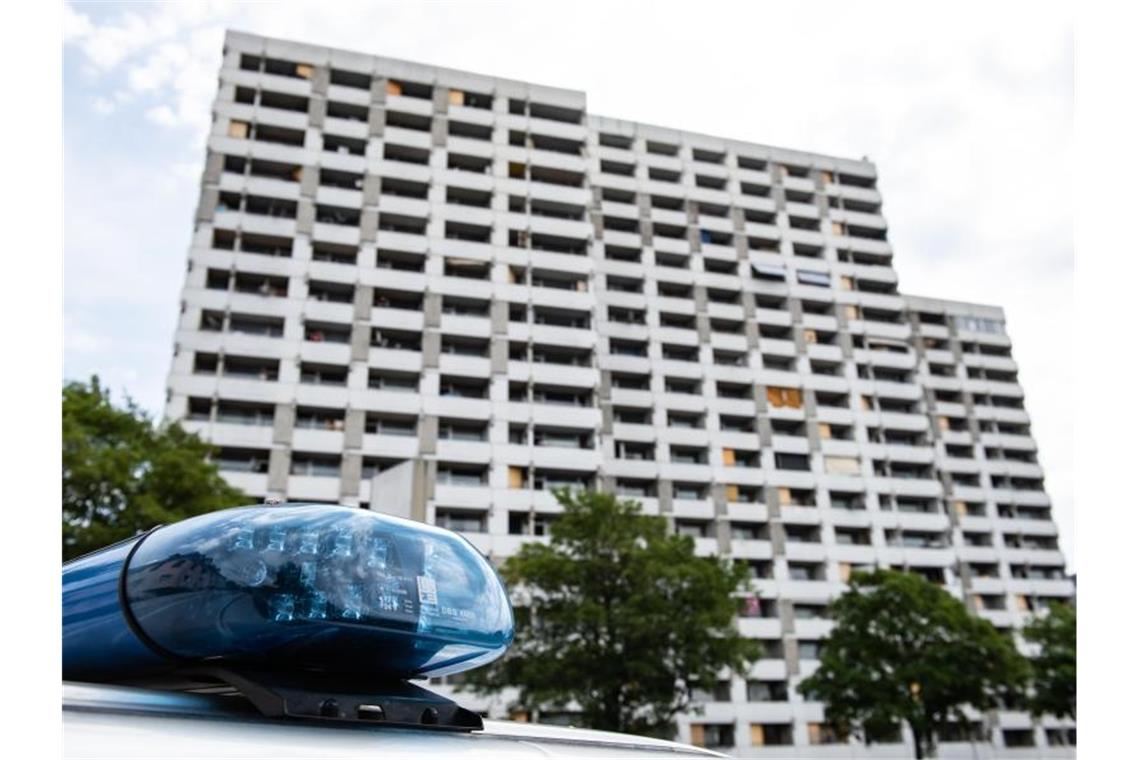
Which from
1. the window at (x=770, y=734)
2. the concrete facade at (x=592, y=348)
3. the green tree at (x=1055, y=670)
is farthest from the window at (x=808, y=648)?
the green tree at (x=1055, y=670)

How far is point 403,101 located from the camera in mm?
42562

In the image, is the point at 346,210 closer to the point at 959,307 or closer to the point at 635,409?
the point at 635,409

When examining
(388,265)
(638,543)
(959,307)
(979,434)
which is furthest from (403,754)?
(959,307)

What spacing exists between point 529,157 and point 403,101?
7125mm

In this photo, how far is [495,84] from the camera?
44.7 m

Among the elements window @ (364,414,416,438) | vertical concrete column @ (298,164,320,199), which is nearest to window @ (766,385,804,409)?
window @ (364,414,416,438)

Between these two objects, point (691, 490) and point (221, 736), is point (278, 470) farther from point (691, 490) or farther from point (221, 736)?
point (221, 736)

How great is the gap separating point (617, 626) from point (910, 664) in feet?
40.2

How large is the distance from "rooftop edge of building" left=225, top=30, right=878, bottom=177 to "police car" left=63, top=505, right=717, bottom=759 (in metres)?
45.6

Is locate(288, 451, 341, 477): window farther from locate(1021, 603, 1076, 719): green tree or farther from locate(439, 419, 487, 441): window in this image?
locate(1021, 603, 1076, 719): green tree

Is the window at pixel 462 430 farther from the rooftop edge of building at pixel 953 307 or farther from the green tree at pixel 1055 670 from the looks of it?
the rooftop edge of building at pixel 953 307

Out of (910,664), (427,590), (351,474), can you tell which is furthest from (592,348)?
(427,590)

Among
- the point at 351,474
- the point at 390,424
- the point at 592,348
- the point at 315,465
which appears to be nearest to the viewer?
the point at 351,474

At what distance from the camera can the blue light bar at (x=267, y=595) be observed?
122 centimetres
